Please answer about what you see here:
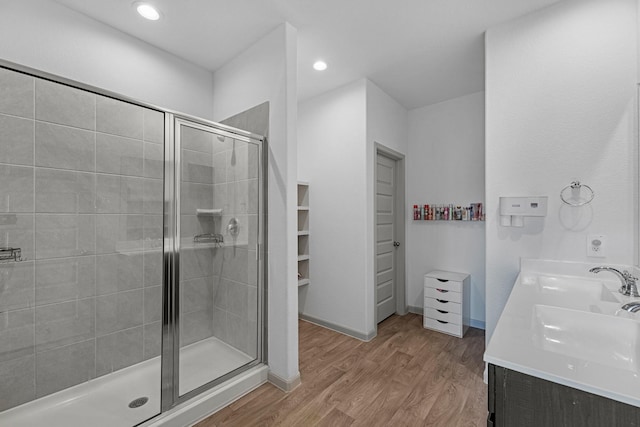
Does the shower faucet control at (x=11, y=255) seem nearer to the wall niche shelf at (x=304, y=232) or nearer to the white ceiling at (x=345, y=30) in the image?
the white ceiling at (x=345, y=30)

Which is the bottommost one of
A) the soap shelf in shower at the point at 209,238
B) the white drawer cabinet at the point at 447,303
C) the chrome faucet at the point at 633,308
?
the white drawer cabinet at the point at 447,303

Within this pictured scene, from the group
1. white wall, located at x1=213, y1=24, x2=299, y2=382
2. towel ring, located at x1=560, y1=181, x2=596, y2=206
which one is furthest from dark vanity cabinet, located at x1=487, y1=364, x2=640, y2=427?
towel ring, located at x1=560, y1=181, x2=596, y2=206

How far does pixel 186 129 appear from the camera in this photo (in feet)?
6.13

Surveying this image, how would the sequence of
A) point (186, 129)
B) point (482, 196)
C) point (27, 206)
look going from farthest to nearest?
point (482, 196) → point (186, 129) → point (27, 206)

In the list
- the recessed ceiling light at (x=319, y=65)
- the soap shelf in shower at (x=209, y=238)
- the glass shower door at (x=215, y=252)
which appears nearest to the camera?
the glass shower door at (x=215, y=252)

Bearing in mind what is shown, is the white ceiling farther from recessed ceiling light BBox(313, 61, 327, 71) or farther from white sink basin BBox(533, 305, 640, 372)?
white sink basin BBox(533, 305, 640, 372)

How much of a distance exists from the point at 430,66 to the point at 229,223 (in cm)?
241

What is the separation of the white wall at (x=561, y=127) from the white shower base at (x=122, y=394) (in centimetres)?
210

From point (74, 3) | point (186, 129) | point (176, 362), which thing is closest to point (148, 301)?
point (176, 362)

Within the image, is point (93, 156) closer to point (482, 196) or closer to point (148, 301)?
point (148, 301)

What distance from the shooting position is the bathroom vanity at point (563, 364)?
667 millimetres

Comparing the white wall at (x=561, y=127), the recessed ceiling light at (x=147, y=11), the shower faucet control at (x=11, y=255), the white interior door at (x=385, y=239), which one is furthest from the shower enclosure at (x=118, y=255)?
the white wall at (x=561, y=127)

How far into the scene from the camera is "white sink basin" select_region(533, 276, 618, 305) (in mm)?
1427

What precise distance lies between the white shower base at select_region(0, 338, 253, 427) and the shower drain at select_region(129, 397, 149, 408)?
0.8 inches
